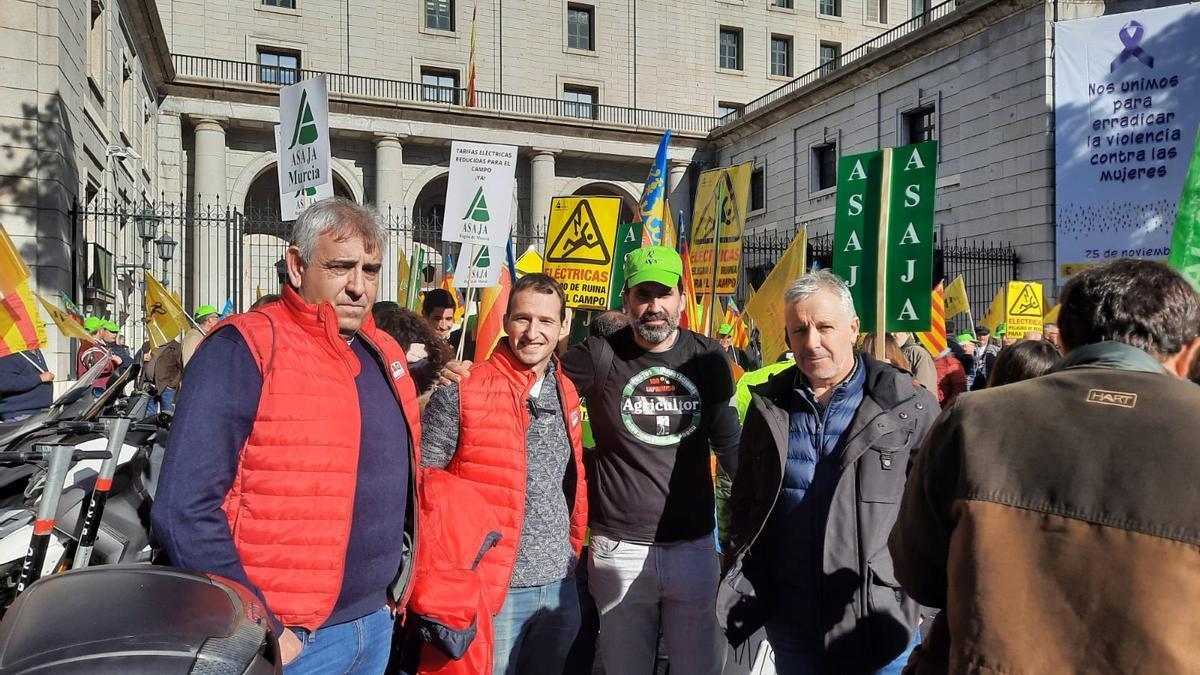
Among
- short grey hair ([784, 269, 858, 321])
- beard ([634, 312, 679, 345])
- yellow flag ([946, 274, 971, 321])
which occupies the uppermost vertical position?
yellow flag ([946, 274, 971, 321])

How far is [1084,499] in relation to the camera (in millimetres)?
1464

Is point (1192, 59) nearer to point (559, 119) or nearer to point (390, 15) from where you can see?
point (559, 119)

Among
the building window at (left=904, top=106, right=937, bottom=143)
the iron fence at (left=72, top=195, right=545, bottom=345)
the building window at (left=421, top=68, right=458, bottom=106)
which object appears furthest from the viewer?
the building window at (left=421, top=68, right=458, bottom=106)

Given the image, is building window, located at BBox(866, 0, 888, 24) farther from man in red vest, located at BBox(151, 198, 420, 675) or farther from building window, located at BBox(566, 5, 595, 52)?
man in red vest, located at BBox(151, 198, 420, 675)

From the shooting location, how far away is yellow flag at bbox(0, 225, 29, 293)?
4.59m

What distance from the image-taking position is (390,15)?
3228cm

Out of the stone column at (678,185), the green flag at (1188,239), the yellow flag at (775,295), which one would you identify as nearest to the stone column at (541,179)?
the stone column at (678,185)

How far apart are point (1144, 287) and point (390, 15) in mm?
34335

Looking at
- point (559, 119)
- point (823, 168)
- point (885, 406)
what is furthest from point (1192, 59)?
point (559, 119)

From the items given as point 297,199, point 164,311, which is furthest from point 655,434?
point 164,311

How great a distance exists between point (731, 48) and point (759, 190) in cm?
980

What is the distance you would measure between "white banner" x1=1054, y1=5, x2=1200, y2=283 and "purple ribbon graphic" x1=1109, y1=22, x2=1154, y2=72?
0.06 ft

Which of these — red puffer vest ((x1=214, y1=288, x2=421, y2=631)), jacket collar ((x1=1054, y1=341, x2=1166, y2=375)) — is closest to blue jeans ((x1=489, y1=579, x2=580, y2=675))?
red puffer vest ((x1=214, y1=288, x2=421, y2=631))

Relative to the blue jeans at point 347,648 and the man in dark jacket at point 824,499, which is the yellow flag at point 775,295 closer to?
the man in dark jacket at point 824,499
